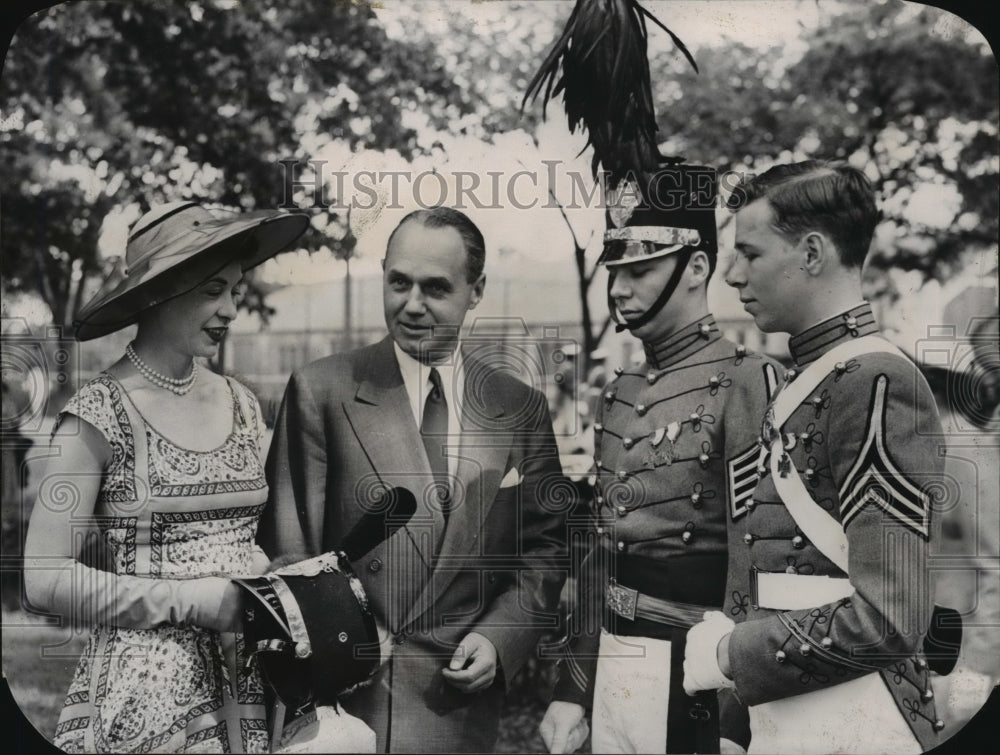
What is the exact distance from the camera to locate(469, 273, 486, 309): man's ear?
3.93 m

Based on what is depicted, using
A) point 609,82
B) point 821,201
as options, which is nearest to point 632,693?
point 821,201

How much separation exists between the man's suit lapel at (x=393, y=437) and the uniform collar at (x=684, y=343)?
32.4 inches

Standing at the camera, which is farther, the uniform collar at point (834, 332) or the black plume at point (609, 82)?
the black plume at point (609, 82)

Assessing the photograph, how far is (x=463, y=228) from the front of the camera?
12.9 ft

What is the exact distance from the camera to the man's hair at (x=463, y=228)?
3926mm

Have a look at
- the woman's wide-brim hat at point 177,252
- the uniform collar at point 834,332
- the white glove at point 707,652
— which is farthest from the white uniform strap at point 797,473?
the woman's wide-brim hat at point 177,252

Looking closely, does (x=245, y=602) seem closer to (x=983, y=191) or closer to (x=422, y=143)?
(x=422, y=143)

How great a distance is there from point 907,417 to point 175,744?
2545 millimetres

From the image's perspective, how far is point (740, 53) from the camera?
13.0 feet

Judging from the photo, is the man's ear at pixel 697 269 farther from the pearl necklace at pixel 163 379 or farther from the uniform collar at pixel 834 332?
the pearl necklace at pixel 163 379

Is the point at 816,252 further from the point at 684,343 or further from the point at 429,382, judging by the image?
the point at 429,382

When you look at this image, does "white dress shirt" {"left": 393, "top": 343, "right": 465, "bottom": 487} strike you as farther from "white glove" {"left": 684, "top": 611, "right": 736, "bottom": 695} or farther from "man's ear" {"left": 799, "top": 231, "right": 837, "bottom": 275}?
"man's ear" {"left": 799, "top": 231, "right": 837, "bottom": 275}

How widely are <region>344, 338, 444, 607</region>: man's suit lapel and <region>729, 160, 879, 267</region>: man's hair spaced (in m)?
1.25

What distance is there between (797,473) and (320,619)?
1567 mm
